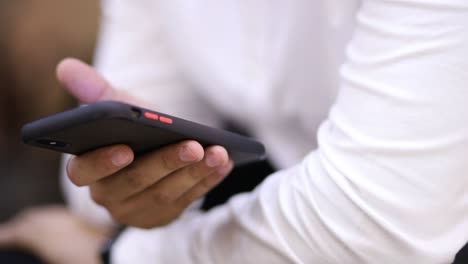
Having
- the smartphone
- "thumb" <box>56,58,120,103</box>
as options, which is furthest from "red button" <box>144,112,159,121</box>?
"thumb" <box>56,58,120,103</box>

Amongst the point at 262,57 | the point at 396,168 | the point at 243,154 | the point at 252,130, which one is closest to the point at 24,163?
the point at 252,130

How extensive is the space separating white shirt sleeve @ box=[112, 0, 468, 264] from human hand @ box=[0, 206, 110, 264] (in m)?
0.43

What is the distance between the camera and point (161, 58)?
38.8 inches

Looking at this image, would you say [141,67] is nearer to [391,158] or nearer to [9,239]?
[9,239]

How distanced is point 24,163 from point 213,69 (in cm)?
99

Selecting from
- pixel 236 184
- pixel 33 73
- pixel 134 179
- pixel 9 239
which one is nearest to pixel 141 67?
pixel 236 184

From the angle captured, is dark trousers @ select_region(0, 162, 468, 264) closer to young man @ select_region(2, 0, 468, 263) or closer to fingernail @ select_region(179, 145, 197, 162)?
young man @ select_region(2, 0, 468, 263)

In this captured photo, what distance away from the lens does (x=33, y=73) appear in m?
1.62

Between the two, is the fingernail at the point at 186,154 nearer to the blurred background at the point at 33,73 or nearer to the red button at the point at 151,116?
the red button at the point at 151,116

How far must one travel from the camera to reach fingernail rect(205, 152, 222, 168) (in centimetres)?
49

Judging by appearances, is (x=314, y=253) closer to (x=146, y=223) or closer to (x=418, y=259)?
(x=418, y=259)

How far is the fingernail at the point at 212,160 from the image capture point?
1.59 ft

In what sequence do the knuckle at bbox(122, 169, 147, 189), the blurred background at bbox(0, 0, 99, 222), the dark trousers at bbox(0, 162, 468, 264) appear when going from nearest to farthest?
1. the knuckle at bbox(122, 169, 147, 189)
2. the dark trousers at bbox(0, 162, 468, 264)
3. the blurred background at bbox(0, 0, 99, 222)

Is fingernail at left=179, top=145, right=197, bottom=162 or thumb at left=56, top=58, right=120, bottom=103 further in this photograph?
thumb at left=56, top=58, right=120, bottom=103
